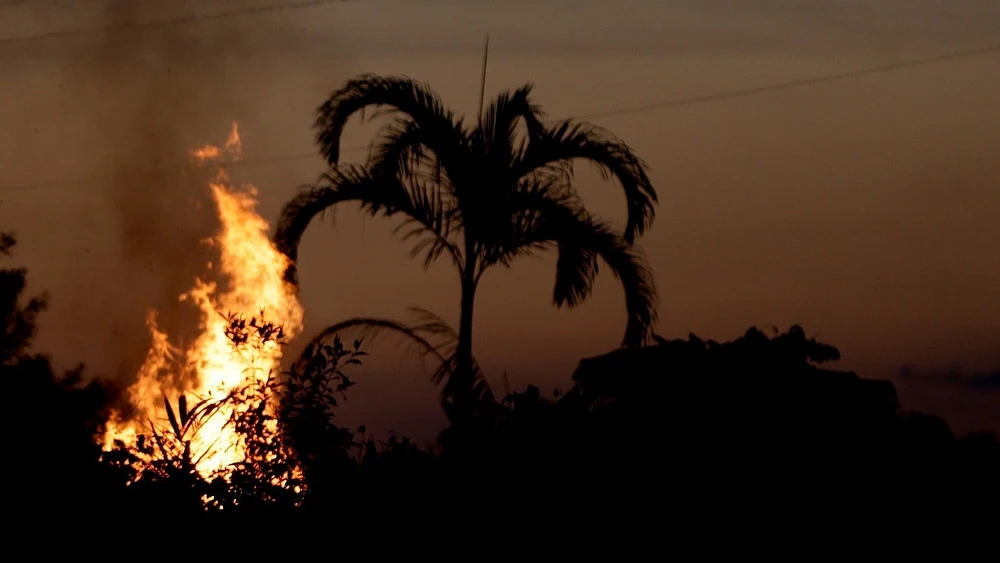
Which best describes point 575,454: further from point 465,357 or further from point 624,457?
point 465,357

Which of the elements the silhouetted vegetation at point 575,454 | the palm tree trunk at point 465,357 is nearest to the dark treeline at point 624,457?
the silhouetted vegetation at point 575,454

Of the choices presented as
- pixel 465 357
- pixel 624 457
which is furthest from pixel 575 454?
pixel 465 357

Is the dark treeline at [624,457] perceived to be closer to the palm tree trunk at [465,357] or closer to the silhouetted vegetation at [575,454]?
the silhouetted vegetation at [575,454]

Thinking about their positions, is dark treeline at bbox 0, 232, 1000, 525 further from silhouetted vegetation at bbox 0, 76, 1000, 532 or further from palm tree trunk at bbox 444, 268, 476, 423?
palm tree trunk at bbox 444, 268, 476, 423

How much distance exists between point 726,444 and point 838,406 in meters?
0.79

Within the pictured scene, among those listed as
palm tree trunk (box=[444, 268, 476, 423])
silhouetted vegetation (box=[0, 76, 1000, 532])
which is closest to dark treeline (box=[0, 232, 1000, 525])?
silhouetted vegetation (box=[0, 76, 1000, 532])

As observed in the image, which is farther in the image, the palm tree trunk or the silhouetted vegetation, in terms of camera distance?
the palm tree trunk

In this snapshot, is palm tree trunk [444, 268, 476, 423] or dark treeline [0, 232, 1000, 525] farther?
palm tree trunk [444, 268, 476, 423]

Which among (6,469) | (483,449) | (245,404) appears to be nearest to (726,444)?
(483,449)

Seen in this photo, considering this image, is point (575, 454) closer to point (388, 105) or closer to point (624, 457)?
point (624, 457)

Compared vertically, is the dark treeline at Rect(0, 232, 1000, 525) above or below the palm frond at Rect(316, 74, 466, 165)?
below

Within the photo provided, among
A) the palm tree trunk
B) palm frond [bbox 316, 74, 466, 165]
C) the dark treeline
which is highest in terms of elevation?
palm frond [bbox 316, 74, 466, 165]

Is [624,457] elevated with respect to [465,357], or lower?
lower

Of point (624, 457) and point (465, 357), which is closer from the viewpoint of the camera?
point (624, 457)
